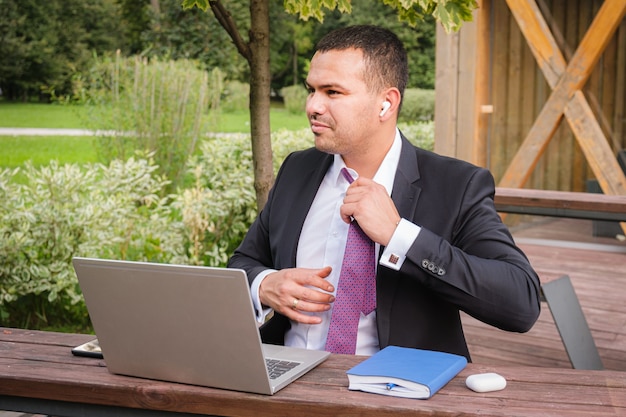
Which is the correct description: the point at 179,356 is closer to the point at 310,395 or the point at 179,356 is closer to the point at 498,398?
the point at 310,395

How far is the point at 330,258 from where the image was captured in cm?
220

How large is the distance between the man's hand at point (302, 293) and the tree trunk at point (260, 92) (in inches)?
61.9

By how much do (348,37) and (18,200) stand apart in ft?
11.3

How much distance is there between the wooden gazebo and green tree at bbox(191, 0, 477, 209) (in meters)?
3.04

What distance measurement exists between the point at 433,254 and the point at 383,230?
0.12 m

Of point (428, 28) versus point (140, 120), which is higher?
point (428, 28)

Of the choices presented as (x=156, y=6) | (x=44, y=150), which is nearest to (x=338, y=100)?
(x=44, y=150)

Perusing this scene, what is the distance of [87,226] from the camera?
493 centimetres

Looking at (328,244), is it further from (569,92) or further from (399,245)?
(569,92)

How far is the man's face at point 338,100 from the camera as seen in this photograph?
2.11 metres

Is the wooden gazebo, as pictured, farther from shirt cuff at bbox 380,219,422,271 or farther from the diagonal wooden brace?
shirt cuff at bbox 380,219,422,271

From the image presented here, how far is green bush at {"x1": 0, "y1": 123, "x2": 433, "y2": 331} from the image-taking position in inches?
189

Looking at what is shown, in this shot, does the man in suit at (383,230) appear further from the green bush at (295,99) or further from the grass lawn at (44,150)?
the green bush at (295,99)

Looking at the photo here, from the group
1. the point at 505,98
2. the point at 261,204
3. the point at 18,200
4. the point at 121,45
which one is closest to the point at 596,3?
the point at 505,98
